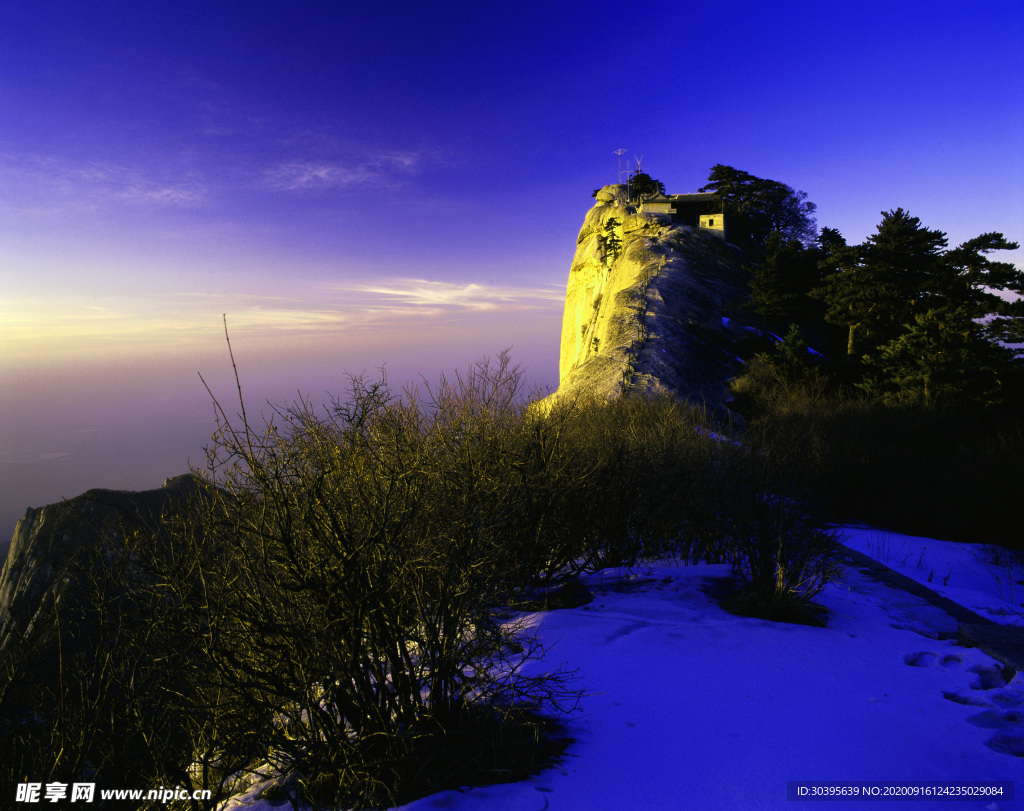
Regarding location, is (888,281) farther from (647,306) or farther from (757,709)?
(757,709)

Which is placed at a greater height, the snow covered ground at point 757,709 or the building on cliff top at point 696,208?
the building on cliff top at point 696,208

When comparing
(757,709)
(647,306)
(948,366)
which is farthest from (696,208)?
(757,709)

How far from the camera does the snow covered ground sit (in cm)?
290

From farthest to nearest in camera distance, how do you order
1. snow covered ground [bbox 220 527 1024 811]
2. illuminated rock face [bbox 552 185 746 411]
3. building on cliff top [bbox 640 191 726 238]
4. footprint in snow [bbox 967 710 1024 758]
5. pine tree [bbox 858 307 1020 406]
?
Answer: building on cliff top [bbox 640 191 726 238] → illuminated rock face [bbox 552 185 746 411] → pine tree [bbox 858 307 1020 406] → footprint in snow [bbox 967 710 1024 758] → snow covered ground [bbox 220 527 1024 811]

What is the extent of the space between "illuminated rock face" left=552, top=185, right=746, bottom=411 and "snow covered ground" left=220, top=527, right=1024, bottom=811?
11.6 m

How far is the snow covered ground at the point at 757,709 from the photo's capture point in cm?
290

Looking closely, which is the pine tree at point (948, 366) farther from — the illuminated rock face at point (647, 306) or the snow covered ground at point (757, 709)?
the snow covered ground at point (757, 709)

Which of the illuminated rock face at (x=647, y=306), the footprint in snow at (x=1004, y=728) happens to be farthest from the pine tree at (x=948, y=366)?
the footprint in snow at (x=1004, y=728)

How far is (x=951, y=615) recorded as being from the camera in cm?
578

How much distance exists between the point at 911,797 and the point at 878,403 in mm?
21779

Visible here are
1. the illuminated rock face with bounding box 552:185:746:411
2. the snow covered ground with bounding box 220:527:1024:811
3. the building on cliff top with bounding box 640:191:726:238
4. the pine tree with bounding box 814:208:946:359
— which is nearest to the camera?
the snow covered ground with bounding box 220:527:1024:811

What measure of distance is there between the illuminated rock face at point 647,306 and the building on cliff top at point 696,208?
115 inches

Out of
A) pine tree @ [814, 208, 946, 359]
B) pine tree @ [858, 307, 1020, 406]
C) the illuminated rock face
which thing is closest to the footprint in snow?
the illuminated rock face

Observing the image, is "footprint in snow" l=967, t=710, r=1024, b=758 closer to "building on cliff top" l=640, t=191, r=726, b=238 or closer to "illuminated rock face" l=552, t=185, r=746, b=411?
"illuminated rock face" l=552, t=185, r=746, b=411
